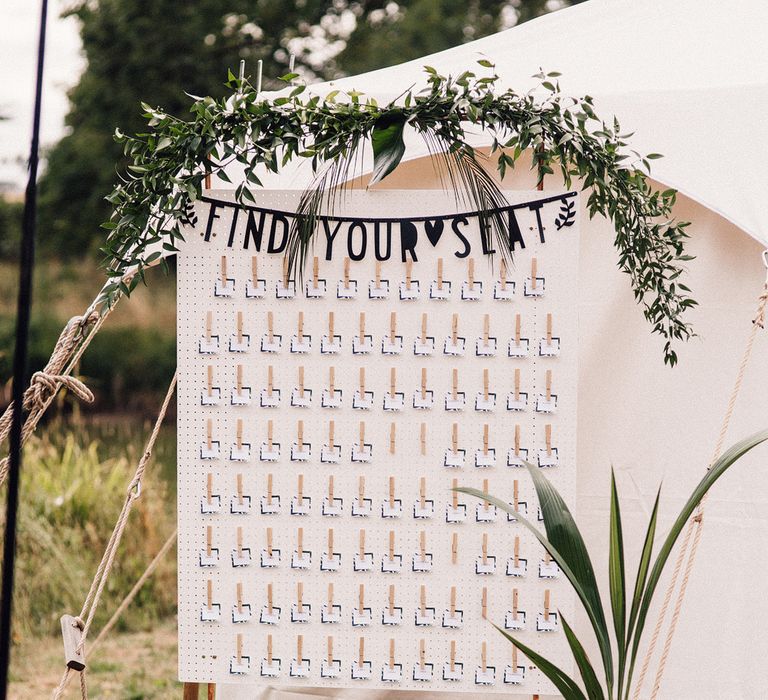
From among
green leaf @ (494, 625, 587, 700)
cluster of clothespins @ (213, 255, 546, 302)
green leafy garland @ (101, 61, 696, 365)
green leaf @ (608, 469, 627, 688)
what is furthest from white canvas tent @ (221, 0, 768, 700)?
green leaf @ (494, 625, 587, 700)

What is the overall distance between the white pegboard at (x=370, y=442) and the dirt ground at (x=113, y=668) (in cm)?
186

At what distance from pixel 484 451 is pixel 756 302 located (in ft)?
3.51

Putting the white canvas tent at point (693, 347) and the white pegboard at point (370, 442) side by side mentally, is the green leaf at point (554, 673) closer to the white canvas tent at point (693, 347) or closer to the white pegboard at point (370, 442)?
the white pegboard at point (370, 442)

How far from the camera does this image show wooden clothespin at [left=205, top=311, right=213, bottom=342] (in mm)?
2598

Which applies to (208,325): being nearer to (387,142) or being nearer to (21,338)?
(387,142)

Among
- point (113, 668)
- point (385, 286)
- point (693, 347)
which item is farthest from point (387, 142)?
point (113, 668)

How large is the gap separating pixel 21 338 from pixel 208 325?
1167mm

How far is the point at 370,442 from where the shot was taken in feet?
8.57

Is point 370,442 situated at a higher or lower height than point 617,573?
higher

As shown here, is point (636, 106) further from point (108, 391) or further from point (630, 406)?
point (108, 391)

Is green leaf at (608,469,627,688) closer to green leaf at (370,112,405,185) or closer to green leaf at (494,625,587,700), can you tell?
green leaf at (494,625,587,700)

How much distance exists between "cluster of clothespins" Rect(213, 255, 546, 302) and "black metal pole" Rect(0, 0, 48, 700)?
3.64ft

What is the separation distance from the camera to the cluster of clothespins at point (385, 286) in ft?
8.47

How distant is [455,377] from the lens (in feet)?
8.52
